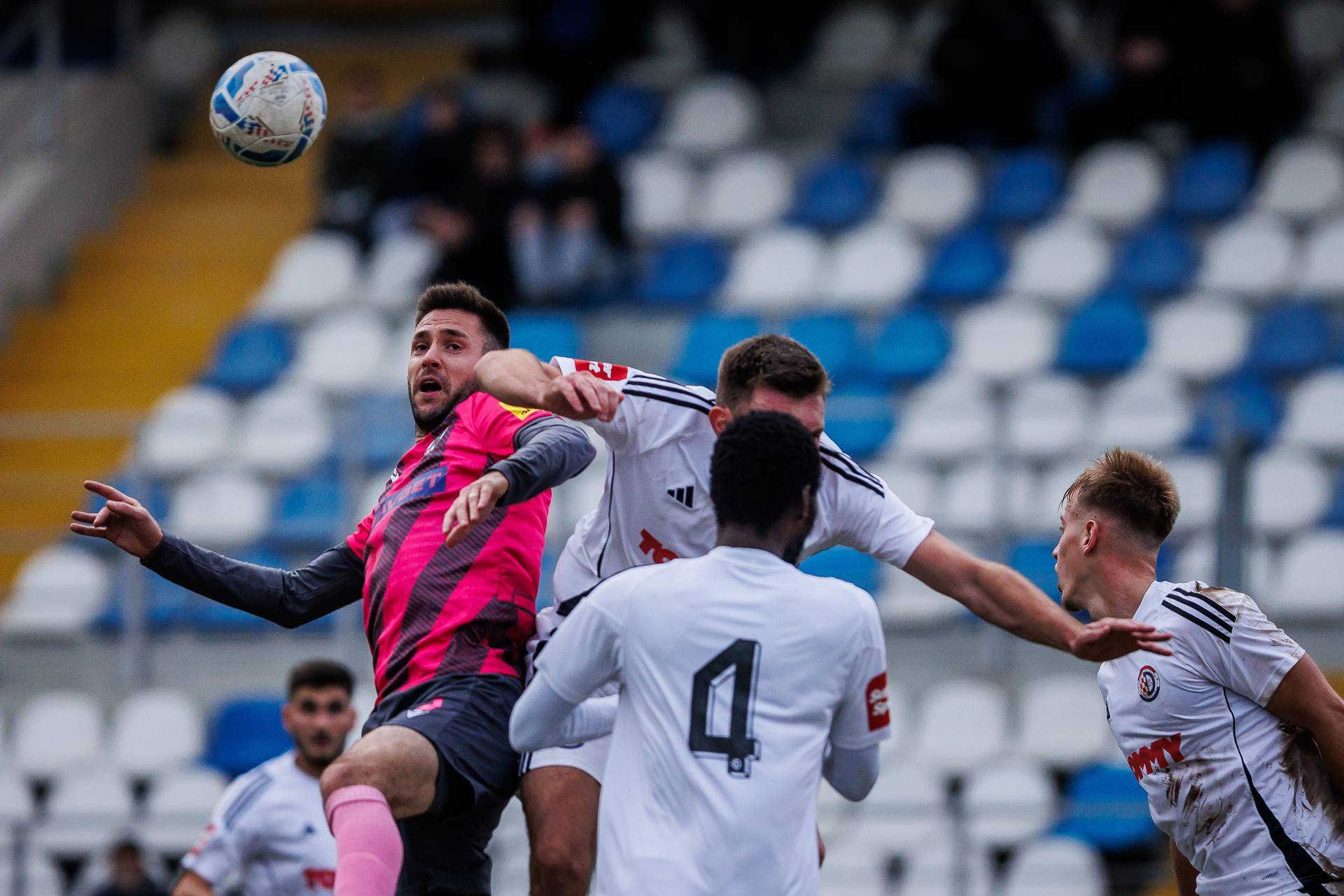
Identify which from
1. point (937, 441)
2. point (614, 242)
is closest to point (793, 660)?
point (937, 441)

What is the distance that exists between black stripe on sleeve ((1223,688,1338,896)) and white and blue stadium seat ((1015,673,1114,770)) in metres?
4.83

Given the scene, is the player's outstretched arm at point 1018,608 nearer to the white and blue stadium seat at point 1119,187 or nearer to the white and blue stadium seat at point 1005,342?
the white and blue stadium seat at point 1005,342

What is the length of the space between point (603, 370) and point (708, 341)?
6887 millimetres

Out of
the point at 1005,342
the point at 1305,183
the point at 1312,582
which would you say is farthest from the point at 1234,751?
the point at 1305,183

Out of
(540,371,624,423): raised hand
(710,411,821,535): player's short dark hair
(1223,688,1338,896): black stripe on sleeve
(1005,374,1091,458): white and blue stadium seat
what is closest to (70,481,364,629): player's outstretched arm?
(540,371,624,423): raised hand

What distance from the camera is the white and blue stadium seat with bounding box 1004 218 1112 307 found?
12.3m

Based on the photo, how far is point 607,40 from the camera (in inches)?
604

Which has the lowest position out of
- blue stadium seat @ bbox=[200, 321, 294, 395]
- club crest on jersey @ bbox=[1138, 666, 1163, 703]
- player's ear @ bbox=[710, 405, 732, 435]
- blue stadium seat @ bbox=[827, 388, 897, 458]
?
club crest on jersey @ bbox=[1138, 666, 1163, 703]

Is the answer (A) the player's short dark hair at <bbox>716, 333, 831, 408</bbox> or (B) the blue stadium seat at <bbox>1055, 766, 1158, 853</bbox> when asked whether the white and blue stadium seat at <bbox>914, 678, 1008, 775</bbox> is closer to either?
(B) the blue stadium seat at <bbox>1055, 766, 1158, 853</bbox>

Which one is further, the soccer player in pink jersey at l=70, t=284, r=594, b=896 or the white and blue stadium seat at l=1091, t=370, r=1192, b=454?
the white and blue stadium seat at l=1091, t=370, r=1192, b=454

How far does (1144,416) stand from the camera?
1083 cm

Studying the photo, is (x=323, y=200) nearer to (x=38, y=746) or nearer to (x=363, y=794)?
(x=38, y=746)

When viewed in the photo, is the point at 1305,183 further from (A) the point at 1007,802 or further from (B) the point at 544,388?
(B) the point at 544,388

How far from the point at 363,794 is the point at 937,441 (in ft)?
22.8
